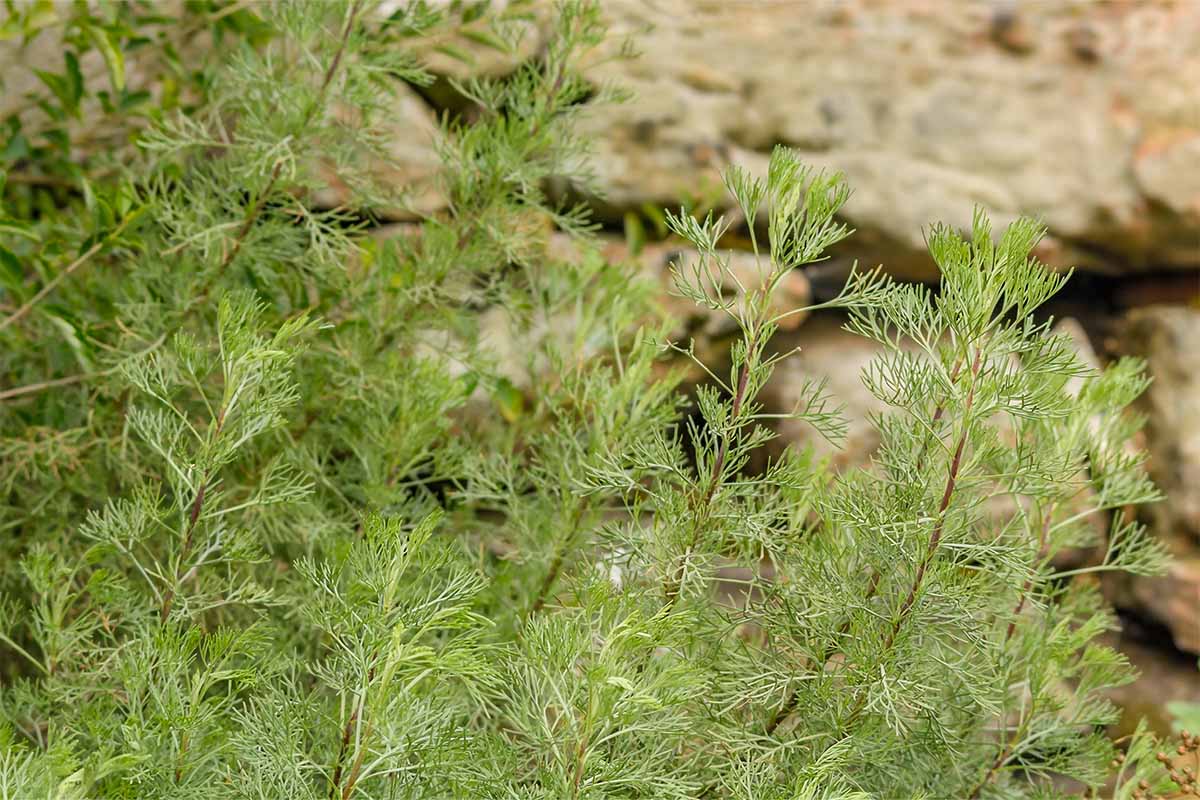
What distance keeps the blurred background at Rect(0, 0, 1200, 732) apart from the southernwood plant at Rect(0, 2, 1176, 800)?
0.60 meters

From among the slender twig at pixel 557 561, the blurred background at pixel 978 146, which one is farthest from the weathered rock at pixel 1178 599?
the slender twig at pixel 557 561

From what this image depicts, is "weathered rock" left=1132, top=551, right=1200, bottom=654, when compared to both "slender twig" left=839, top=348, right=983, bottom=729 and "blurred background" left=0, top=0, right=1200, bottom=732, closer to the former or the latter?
"blurred background" left=0, top=0, right=1200, bottom=732

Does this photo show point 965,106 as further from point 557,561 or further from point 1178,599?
point 557,561

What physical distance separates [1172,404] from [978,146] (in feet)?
1.70

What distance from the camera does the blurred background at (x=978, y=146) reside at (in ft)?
5.33

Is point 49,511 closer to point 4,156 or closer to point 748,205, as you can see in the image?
point 4,156

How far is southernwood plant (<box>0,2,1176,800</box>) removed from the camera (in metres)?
0.58

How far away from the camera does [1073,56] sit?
5.93 feet

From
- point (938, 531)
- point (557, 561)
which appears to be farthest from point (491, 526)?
point (938, 531)

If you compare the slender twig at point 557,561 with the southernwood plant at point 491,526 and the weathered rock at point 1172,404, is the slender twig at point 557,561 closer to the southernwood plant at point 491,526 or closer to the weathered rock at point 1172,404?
the southernwood plant at point 491,526

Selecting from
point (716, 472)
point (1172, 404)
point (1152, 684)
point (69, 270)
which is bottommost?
point (1152, 684)

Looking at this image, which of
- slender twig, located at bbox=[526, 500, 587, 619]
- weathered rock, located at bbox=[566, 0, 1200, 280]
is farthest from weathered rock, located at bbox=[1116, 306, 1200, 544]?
slender twig, located at bbox=[526, 500, 587, 619]

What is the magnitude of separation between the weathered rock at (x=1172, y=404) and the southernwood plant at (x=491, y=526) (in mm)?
848

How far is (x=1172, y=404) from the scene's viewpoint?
5.57ft
